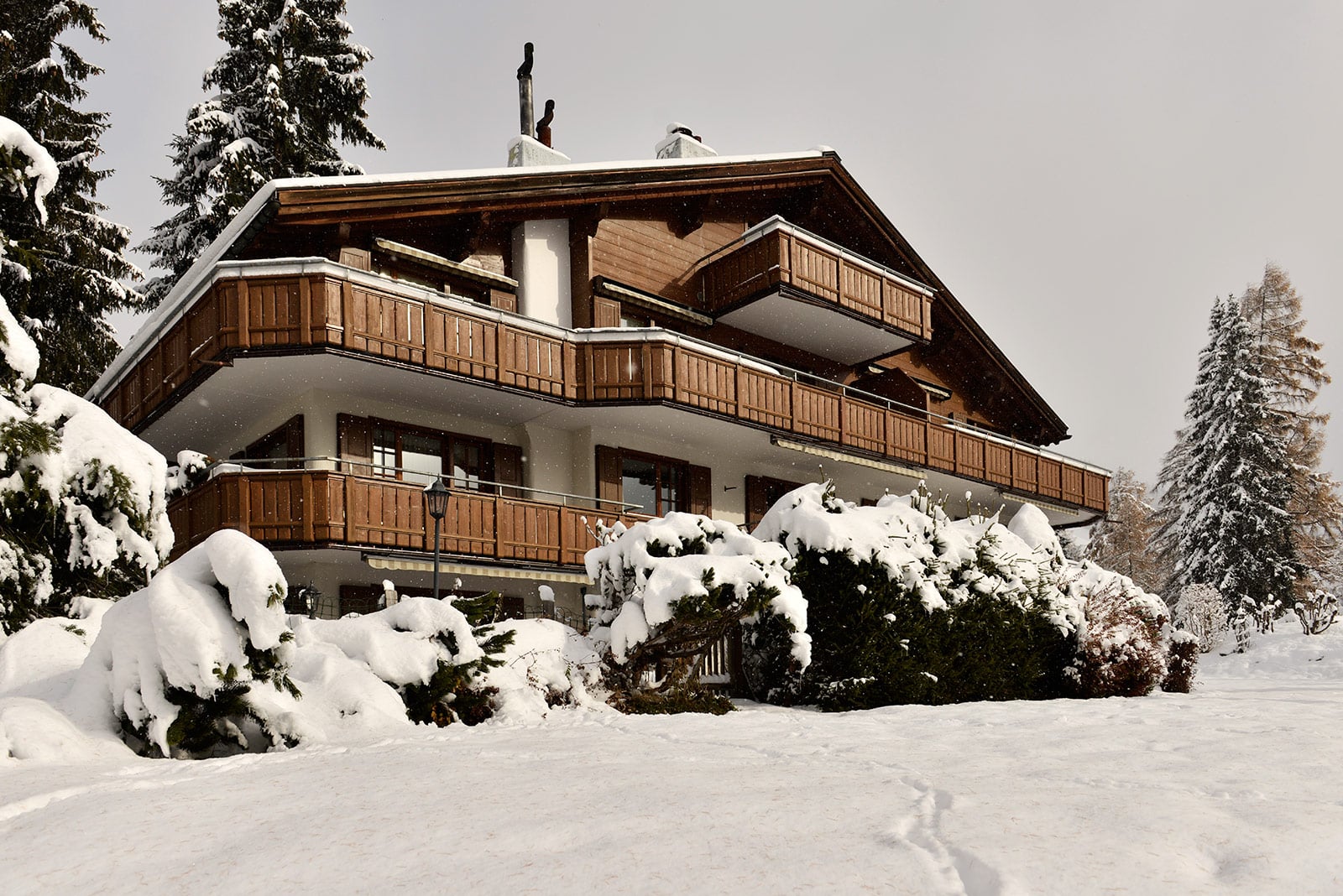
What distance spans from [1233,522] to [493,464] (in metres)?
32.8

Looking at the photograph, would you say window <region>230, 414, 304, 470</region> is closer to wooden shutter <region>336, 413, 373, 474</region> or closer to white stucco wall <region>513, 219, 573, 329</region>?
wooden shutter <region>336, 413, 373, 474</region>

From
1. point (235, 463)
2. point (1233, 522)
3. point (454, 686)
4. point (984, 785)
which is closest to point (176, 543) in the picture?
point (235, 463)

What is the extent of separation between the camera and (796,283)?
66.5 feet

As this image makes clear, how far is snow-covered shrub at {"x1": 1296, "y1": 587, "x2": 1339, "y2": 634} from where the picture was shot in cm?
2811

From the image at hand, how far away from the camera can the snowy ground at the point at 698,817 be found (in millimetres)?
3799

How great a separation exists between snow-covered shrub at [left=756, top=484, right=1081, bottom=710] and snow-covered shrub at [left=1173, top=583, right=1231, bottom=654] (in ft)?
50.5

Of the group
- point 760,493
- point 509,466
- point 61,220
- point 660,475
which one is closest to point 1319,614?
point 760,493

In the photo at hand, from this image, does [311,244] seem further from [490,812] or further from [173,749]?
[490,812]

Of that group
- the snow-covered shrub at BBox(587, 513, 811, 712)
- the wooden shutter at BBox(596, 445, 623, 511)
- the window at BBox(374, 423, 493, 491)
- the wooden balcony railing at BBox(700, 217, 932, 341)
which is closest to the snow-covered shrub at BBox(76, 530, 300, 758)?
the snow-covered shrub at BBox(587, 513, 811, 712)

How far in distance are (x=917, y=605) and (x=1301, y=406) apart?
40.6 meters

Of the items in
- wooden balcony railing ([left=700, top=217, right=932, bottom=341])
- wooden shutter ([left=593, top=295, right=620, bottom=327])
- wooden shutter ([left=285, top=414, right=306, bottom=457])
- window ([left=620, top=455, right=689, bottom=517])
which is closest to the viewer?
wooden shutter ([left=285, top=414, right=306, bottom=457])

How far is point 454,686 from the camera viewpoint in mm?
9055

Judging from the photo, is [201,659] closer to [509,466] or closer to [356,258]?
[356,258]

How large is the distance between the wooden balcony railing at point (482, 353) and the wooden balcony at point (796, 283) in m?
1.66
